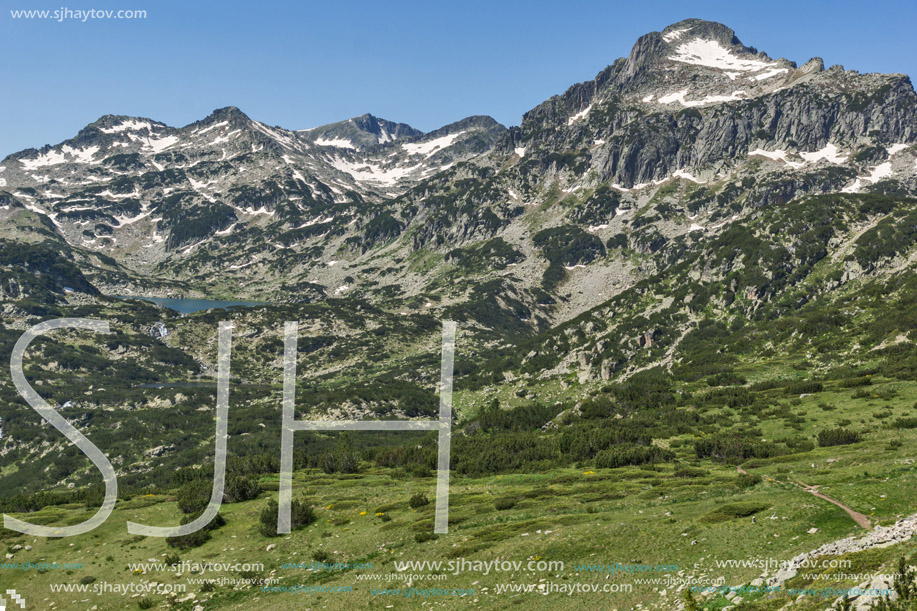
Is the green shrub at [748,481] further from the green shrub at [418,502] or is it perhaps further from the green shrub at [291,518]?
the green shrub at [291,518]

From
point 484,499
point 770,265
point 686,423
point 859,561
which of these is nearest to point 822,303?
point 770,265

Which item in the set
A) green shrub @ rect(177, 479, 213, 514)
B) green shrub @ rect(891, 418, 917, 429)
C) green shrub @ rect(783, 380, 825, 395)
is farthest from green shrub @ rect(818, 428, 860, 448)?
green shrub @ rect(177, 479, 213, 514)

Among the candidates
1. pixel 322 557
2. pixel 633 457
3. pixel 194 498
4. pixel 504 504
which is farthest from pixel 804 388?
pixel 194 498

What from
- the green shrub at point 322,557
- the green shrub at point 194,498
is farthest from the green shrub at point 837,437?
the green shrub at point 194,498

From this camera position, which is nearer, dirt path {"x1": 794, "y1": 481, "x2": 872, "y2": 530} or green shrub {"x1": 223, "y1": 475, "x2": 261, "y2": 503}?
dirt path {"x1": 794, "y1": 481, "x2": 872, "y2": 530}

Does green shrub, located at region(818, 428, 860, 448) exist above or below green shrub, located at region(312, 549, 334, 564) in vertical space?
above

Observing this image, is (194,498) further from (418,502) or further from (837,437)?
(837,437)

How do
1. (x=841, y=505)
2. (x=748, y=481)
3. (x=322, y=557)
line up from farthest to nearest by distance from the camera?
(x=748, y=481), (x=322, y=557), (x=841, y=505)

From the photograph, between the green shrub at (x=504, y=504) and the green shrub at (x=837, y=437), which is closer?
the green shrub at (x=504, y=504)

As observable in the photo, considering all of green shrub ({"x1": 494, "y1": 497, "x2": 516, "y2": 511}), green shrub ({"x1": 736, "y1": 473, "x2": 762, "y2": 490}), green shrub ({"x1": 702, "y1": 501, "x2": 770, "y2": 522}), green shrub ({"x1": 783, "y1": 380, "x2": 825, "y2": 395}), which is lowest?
green shrub ({"x1": 494, "y1": 497, "x2": 516, "y2": 511})

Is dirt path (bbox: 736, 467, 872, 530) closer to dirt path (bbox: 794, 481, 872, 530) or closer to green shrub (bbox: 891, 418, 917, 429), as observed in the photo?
dirt path (bbox: 794, 481, 872, 530)

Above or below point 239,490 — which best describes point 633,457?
above

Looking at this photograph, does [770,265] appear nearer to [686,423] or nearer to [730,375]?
[730,375]

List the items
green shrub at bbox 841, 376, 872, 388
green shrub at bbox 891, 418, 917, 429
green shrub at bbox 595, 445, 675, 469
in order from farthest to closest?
green shrub at bbox 841, 376, 872, 388, green shrub at bbox 595, 445, 675, 469, green shrub at bbox 891, 418, 917, 429
